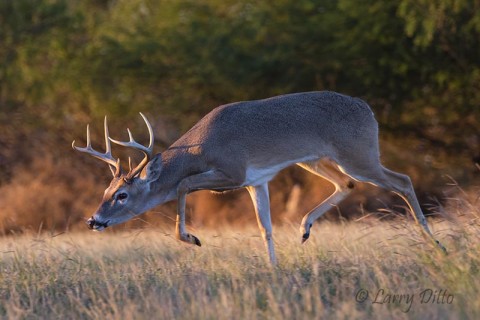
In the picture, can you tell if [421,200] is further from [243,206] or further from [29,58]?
[29,58]

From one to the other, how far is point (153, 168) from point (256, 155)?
3.41ft

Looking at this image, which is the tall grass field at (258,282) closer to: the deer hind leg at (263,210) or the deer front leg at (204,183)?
the deer hind leg at (263,210)

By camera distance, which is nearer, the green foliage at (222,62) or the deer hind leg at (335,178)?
the deer hind leg at (335,178)

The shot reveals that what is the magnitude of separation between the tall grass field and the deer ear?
74cm

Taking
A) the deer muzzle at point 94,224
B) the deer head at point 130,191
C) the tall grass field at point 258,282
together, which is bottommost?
the tall grass field at point 258,282

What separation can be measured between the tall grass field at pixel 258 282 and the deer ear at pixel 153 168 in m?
0.74

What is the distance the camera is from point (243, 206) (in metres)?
22.7

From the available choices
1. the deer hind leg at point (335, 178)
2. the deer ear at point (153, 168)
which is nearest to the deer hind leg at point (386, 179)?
the deer hind leg at point (335, 178)

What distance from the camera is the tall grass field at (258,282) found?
650 cm

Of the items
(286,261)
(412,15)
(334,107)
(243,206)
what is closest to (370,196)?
(243,206)

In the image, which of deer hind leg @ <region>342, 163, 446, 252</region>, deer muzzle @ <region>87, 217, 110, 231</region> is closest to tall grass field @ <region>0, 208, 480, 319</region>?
deer muzzle @ <region>87, 217, 110, 231</region>

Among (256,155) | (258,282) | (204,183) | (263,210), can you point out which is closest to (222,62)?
(263,210)

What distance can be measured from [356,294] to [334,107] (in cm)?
390

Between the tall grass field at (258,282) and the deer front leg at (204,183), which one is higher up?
the deer front leg at (204,183)
